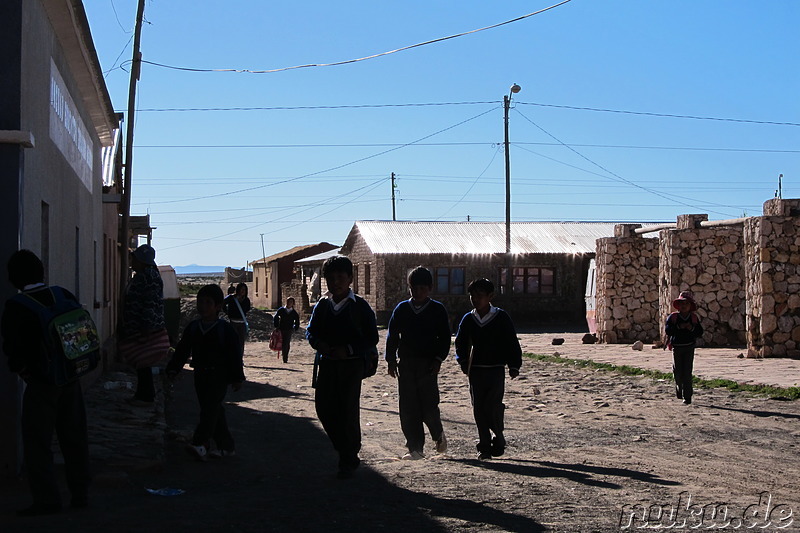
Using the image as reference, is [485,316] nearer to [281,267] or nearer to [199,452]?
[199,452]

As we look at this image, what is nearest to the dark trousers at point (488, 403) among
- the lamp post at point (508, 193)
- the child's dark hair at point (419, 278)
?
the child's dark hair at point (419, 278)

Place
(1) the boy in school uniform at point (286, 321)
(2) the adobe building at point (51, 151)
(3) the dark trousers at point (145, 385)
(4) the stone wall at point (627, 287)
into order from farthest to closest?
(4) the stone wall at point (627, 287), (1) the boy in school uniform at point (286, 321), (3) the dark trousers at point (145, 385), (2) the adobe building at point (51, 151)

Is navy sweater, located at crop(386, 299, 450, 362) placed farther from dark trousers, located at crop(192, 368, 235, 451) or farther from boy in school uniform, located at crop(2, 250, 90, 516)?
boy in school uniform, located at crop(2, 250, 90, 516)

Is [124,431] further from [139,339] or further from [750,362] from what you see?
[750,362]

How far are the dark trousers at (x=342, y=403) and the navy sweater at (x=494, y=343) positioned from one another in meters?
1.35

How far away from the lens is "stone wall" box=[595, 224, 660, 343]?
26.0 m

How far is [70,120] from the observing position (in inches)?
490

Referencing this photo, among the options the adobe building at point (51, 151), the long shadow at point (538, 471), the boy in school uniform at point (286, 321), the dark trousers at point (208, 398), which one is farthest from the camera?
the boy in school uniform at point (286, 321)

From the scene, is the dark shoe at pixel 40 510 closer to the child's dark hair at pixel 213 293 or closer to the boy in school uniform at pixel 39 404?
the boy in school uniform at pixel 39 404

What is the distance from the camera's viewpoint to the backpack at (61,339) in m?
5.93

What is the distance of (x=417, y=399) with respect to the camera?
330 inches

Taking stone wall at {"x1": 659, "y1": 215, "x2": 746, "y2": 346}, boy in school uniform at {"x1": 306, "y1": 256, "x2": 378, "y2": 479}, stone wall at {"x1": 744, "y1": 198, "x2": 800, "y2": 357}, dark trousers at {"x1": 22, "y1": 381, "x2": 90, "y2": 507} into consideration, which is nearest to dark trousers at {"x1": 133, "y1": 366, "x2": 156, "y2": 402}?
boy in school uniform at {"x1": 306, "y1": 256, "x2": 378, "y2": 479}

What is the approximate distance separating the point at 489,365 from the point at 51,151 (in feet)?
16.8

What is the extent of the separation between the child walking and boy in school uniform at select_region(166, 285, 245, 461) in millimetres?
6591
